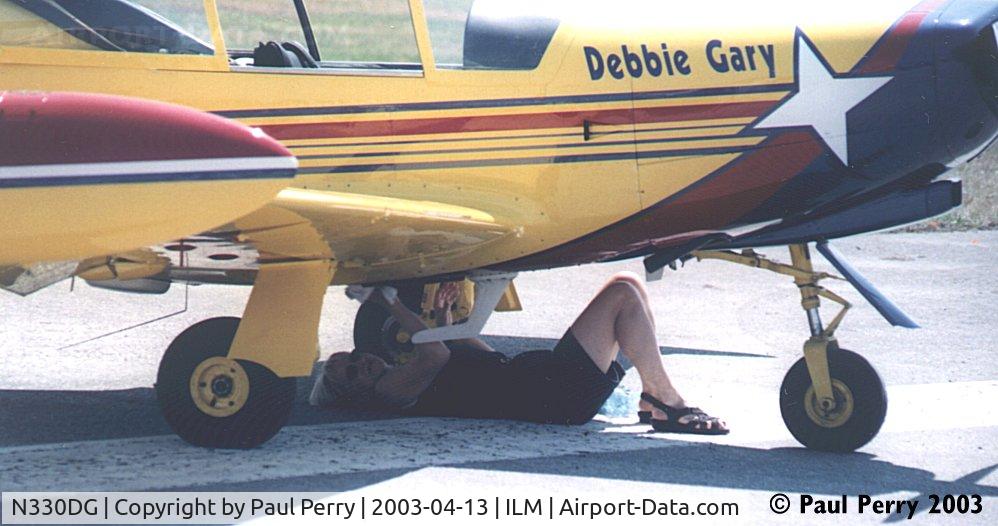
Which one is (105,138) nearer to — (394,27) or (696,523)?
(394,27)

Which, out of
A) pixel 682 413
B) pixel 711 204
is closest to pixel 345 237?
pixel 711 204

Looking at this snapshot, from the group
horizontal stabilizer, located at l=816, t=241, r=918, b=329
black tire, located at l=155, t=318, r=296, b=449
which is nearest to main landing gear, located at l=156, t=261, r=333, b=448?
black tire, located at l=155, t=318, r=296, b=449

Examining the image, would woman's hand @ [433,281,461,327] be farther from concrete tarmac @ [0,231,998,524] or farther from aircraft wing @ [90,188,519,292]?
concrete tarmac @ [0,231,998,524]

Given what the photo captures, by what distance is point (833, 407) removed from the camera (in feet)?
21.0

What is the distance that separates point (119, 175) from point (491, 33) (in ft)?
7.03

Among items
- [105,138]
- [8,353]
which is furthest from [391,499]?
[8,353]

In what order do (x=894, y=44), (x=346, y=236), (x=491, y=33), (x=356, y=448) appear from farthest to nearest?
(x=491, y=33) < (x=356, y=448) < (x=894, y=44) < (x=346, y=236)

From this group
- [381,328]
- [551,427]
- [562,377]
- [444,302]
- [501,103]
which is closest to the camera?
[501,103]

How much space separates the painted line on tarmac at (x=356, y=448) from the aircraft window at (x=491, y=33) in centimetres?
165

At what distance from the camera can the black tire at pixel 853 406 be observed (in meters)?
6.32

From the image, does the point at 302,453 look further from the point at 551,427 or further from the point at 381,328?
the point at 381,328

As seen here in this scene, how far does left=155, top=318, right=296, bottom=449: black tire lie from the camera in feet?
20.0

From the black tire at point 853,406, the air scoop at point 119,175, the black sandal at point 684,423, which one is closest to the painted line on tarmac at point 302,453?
the black sandal at point 684,423

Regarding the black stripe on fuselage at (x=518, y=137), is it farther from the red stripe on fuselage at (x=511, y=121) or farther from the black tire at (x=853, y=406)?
the black tire at (x=853, y=406)
